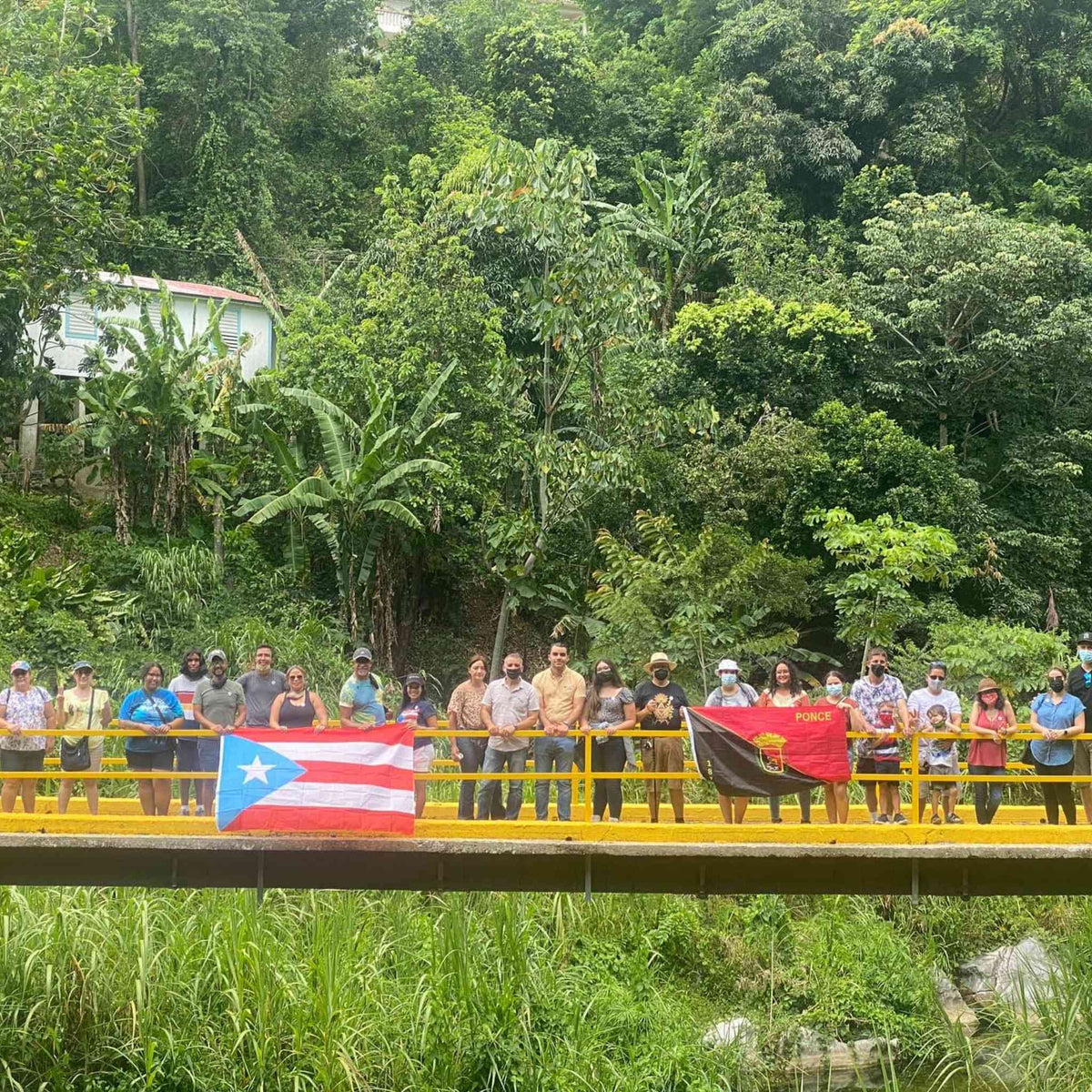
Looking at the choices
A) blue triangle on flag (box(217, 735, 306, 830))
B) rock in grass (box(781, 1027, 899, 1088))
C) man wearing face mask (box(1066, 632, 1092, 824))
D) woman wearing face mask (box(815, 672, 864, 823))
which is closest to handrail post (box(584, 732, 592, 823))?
woman wearing face mask (box(815, 672, 864, 823))

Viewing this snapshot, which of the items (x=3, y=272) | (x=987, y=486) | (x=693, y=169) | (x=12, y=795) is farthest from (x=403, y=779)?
(x=693, y=169)

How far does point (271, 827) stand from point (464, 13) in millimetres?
33723

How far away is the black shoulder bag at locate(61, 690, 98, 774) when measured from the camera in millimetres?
10227

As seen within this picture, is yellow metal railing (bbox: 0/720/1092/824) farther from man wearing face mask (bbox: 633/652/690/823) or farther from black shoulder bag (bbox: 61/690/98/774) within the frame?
black shoulder bag (bbox: 61/690/98/774)

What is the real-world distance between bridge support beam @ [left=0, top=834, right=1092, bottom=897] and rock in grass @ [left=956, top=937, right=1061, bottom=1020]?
369 centimetres

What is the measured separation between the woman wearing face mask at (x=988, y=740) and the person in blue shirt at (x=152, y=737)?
6.23m

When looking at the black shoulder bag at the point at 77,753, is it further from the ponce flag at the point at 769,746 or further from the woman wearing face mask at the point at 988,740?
the woman wearing face mask at the point at 988,740

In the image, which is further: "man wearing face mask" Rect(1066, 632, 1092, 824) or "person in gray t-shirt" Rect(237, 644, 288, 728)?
"person in gray t-shirt" Rect(237, 644, 288, 728)

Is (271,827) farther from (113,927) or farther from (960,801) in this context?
(960,801)

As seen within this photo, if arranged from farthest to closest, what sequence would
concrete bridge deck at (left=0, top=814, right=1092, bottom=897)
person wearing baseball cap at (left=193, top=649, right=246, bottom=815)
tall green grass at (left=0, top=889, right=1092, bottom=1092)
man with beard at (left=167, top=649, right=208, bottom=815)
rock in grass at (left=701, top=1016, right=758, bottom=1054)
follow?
rock in grass at (left=701, top=1016, right=758, bottom=1054) < tall green grass at (left=0, top=889, right=1092, bottom=1092) < man with beard at (left=167, top=649, right=208, bottom=815) < person wearing baseball cap at (left=193, top=649, right=246, bottom=815) < concrete bridge deck at (left=0, top=814, right=1092, bottom=897)

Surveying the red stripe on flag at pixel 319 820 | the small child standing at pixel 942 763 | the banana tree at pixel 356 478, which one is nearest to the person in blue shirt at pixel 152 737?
the red stripe on flag at pixel 319 820

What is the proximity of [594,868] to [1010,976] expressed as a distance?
643 cm

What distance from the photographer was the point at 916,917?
14898 millimetres

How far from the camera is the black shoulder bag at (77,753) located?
10.2 metres
